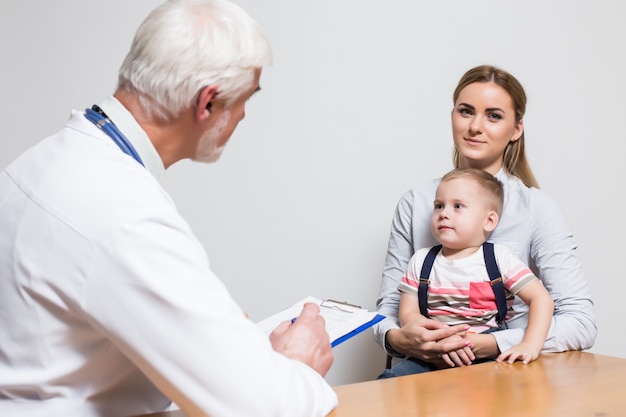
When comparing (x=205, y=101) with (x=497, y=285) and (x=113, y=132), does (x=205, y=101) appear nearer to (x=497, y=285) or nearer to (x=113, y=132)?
(x=113, y=132)

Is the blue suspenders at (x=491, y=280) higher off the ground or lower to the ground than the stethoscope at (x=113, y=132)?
lower

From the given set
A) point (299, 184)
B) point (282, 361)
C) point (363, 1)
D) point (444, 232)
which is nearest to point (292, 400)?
point (282, 361)

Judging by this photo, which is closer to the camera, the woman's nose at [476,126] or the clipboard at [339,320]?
the clipboard at [339,320]

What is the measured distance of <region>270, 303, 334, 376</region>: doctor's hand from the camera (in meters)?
1.47

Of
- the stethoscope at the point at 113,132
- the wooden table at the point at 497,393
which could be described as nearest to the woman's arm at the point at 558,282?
the wooden table at the point at 497,393

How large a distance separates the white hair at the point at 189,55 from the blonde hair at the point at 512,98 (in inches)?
50.2

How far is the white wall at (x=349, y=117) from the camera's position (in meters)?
3.47

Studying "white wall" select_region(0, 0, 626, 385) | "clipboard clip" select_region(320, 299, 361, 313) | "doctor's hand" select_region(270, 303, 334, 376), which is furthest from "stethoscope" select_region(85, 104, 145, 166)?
"white wall" select_region(0, 0, 626, 385)

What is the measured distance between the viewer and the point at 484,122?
2.59 meters

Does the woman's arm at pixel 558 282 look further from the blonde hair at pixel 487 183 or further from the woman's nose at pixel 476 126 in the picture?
the woman's nose at pixel 476 126

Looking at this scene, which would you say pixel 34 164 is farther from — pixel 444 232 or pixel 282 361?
pixel 444 232

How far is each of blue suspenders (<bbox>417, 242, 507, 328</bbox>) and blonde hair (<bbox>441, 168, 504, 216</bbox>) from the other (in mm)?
140

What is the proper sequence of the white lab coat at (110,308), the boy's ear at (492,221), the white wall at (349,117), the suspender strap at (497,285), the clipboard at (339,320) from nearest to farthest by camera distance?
the white lab coat at (110,308)
the clipboard at (339,320)
the suspender strap at (497,285)
the boy's ear at (492,221)
the white wall at (349,117)

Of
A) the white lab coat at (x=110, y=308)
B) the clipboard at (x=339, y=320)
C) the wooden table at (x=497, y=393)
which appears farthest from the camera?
the clipboard at (x=339, y=320)
